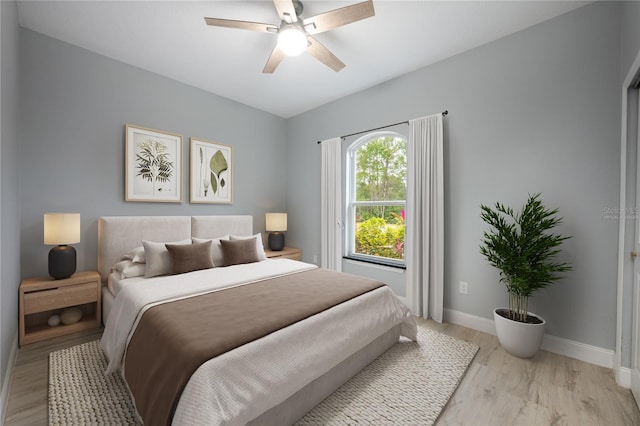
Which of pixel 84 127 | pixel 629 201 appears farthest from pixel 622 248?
pixel 84 127

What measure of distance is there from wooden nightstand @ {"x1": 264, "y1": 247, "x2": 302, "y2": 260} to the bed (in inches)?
41.8

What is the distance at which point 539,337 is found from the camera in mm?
2094

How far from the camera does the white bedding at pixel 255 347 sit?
1.13 metres

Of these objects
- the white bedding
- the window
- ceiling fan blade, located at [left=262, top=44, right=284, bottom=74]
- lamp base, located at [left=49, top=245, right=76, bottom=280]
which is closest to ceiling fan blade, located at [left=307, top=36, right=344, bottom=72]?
ceiling fan blade, located at [left=262, top=44, right=284, bottom=74]

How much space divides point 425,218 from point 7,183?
11.6 feet

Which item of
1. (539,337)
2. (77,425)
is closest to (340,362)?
(77,425)

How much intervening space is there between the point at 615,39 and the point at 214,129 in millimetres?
4173

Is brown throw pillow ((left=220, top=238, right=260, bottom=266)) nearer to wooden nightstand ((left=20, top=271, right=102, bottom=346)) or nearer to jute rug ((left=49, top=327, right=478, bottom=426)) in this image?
wooden nightstand ((left=20, top=271, right=102, bottom=346))

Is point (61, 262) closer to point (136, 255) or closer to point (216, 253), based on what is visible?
point (136, 255)

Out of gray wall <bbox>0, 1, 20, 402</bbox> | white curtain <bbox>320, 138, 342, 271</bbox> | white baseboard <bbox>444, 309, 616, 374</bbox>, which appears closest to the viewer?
gray wall <bbox>0, 1, 20, 402</bbox>

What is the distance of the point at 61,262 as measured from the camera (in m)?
2.38

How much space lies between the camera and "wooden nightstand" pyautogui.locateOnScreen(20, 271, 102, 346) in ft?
7.32

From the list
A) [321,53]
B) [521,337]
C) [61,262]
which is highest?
[321,53]

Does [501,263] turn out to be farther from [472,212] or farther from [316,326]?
[316,326]
